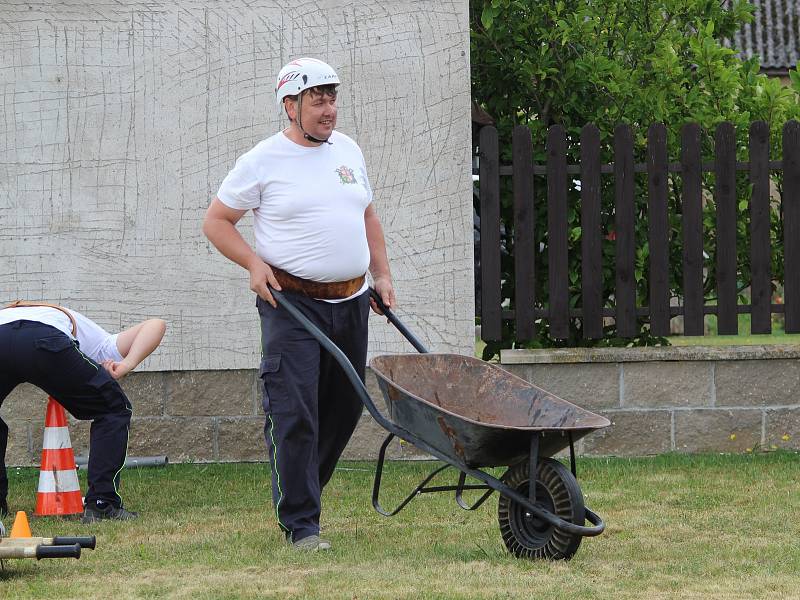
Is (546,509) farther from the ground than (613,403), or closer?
closer

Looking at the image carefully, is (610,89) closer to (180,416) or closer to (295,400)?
(180,416)

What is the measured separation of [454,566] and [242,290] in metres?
3.29

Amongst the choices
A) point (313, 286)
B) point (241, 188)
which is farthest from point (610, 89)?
point (241, 188)

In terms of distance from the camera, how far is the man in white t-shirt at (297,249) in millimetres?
5391

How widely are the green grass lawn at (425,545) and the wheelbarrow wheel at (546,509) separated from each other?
0.07m

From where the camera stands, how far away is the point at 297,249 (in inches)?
214

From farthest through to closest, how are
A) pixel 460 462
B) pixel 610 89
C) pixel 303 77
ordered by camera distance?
1. pixel 610 89
2. pixel 303 77
3. pixel 460 462

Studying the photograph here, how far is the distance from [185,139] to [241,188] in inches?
102

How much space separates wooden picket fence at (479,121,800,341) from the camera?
7898mm

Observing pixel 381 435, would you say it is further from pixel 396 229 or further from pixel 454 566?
pixel 454 566

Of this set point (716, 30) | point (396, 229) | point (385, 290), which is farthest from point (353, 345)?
point (716, 30)

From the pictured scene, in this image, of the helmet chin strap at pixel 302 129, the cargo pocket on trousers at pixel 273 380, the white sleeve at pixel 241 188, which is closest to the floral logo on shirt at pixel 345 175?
the helmet chin strap at pixel 302 129

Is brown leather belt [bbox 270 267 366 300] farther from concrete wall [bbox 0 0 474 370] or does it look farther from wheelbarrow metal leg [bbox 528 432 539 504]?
concrete wall [bbox 0 0 474 370]

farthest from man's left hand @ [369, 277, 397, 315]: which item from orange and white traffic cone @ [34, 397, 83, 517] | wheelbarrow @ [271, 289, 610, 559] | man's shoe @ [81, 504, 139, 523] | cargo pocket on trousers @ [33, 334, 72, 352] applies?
orange and white traffic cone @ [34, 397, 83, 517]
